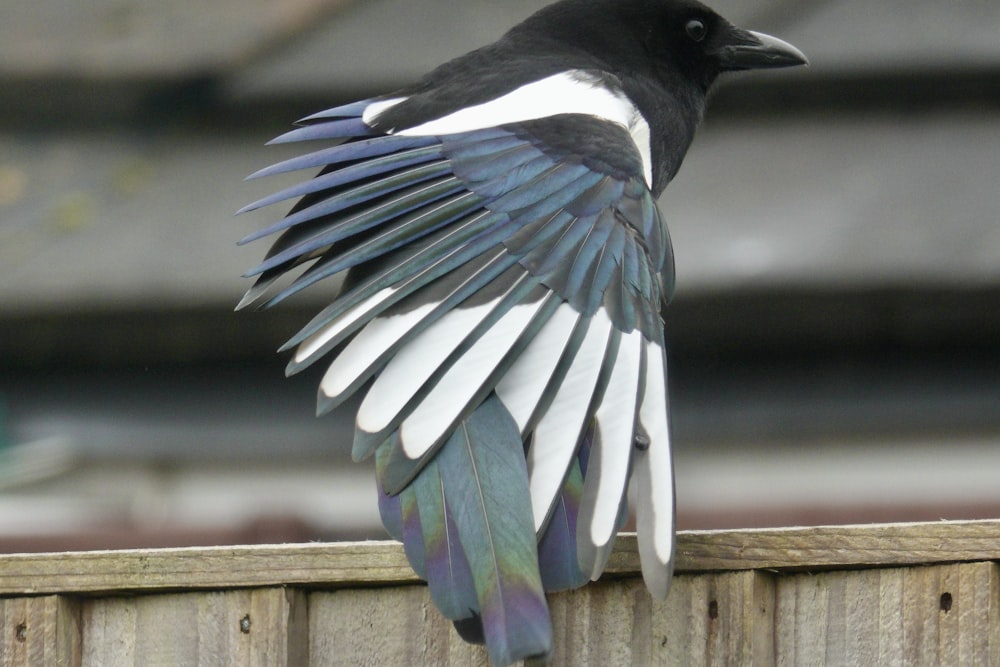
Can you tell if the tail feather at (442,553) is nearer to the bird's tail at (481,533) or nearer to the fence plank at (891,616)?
the bird's tail at (481,533)

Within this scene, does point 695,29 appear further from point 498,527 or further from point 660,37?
point 498,527

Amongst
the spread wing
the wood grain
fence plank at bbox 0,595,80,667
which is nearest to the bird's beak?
the spread wing

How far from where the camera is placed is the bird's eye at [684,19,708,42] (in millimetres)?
2408

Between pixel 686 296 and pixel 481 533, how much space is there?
178 centimetres

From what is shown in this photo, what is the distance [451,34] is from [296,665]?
231 centimetres

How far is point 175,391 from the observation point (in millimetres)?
3285

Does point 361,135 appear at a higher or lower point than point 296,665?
higher

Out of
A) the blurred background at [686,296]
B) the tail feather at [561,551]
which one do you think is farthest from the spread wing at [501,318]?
the blurred background at [686,296]

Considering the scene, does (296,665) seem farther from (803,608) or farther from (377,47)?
(377,47)

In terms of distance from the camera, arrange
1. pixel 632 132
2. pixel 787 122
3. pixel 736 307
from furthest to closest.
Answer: pixel 787 122
pixel 736 307
pixel 632 132

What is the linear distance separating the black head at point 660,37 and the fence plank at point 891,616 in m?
1.13

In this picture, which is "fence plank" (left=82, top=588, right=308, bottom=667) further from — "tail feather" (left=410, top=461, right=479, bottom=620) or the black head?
the black head

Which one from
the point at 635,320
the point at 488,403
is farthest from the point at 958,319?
the point at 488,403

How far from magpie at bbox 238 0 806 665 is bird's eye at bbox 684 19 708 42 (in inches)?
11.4
